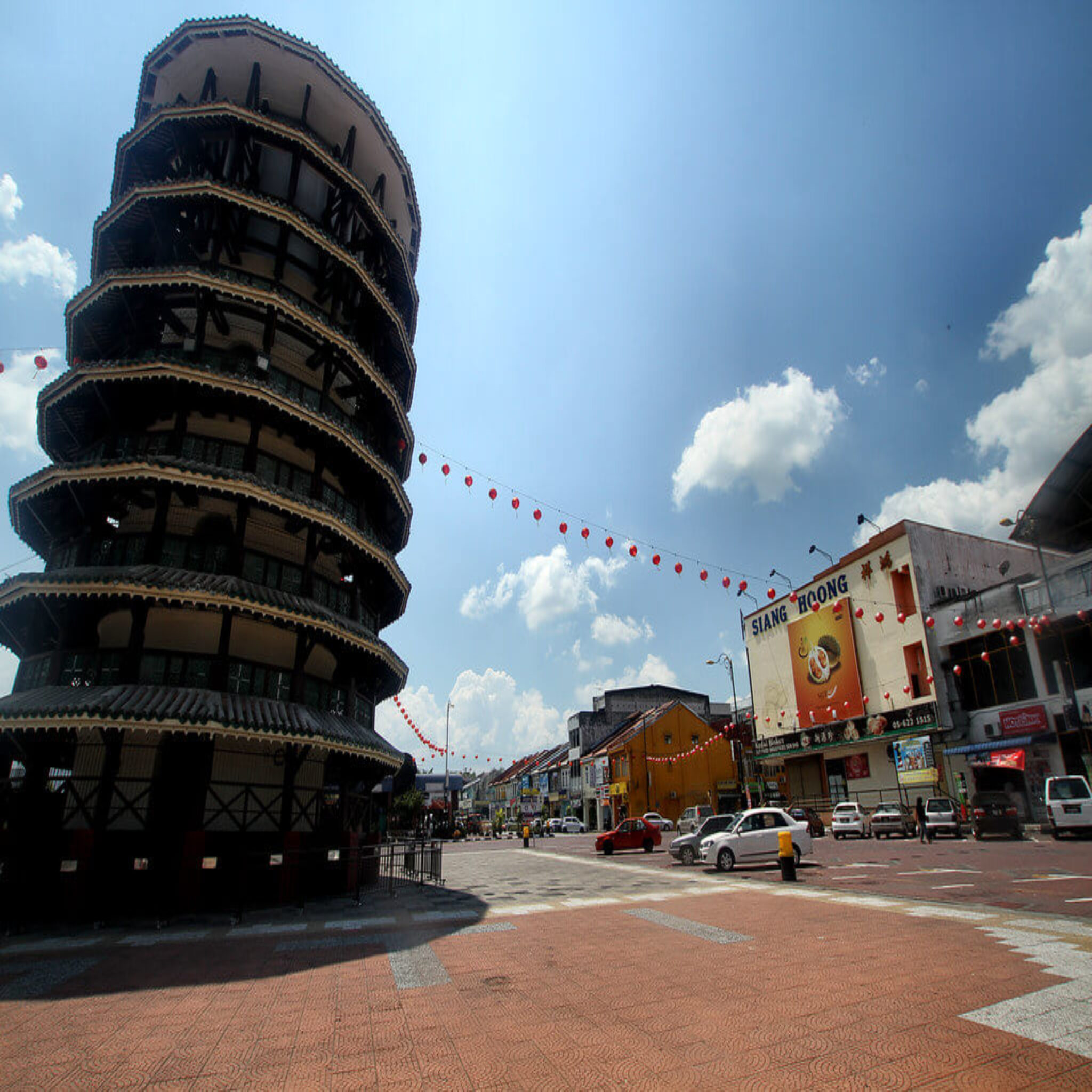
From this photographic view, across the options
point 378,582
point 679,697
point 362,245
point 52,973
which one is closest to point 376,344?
point 362,245

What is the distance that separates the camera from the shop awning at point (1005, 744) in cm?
2953

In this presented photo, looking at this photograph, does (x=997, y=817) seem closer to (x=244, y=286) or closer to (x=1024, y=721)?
(x=1024, y=721)

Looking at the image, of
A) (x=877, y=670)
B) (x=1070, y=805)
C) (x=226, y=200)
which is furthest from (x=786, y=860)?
(x=877, y=670)

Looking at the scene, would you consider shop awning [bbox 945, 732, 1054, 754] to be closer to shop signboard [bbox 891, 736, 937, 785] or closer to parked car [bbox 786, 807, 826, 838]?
shop signboard [bbox 891, 736, 937, 785]

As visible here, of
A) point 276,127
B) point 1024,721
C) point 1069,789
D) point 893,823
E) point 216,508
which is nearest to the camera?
point 216,508

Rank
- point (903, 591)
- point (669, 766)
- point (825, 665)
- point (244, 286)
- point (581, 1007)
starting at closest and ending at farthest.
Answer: point (581, 1007) < point (244, 286) < point (903, 591) < point (825, 665) < point (669, 766)

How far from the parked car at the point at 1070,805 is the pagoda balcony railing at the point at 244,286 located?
89.3 ft

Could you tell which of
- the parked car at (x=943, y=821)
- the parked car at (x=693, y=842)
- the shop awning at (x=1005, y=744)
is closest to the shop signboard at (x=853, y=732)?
the shop awning at (x=1005, y=744)

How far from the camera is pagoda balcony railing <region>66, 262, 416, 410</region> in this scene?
57.5 ft

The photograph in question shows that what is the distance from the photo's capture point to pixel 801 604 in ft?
157

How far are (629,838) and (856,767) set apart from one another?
746 inches

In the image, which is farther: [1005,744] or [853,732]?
[853,732]

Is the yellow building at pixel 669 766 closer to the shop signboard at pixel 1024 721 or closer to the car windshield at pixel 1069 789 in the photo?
the shop signboard at pixel 1024 721

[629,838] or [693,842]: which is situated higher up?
[693,842]
